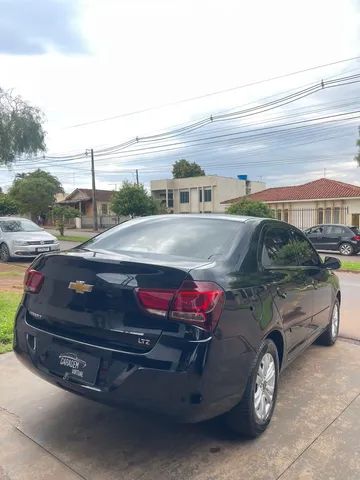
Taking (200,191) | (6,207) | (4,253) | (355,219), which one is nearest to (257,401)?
(4,253)

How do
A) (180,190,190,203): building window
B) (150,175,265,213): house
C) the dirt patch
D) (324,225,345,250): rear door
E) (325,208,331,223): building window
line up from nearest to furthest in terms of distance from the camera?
the dirt patch
(324,225,345,250): rear door
(325,208,331,223): building window
(150,175,265,213): house
(180,190,190,203): building window

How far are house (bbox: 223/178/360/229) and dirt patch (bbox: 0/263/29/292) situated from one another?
2277cm

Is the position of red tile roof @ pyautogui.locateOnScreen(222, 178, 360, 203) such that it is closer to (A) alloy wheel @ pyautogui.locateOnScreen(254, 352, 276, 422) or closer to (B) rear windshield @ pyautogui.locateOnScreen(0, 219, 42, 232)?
(B) rear windshield @ pyautogui.locateOnScreen(0, 219, 42, 232)

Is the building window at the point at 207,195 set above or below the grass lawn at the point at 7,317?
above

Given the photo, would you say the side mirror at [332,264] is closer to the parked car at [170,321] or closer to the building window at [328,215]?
the parked car at [170,321]

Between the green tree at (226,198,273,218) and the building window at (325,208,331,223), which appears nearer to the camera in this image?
the green tree at (226,198,273,218)

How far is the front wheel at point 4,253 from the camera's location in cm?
1355

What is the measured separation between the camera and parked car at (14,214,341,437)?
2.46 meters

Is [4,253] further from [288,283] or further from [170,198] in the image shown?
[170,198]

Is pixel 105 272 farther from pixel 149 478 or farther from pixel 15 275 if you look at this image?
pixel 15 275

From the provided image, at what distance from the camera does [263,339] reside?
9.76 ft

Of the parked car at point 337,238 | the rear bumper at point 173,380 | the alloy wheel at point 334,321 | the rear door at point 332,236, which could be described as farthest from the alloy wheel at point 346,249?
the rear bumper at point 173,380

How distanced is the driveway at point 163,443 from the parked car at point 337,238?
1673cm

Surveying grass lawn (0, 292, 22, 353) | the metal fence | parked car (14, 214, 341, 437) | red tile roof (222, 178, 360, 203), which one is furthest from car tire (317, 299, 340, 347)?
the metal fence
